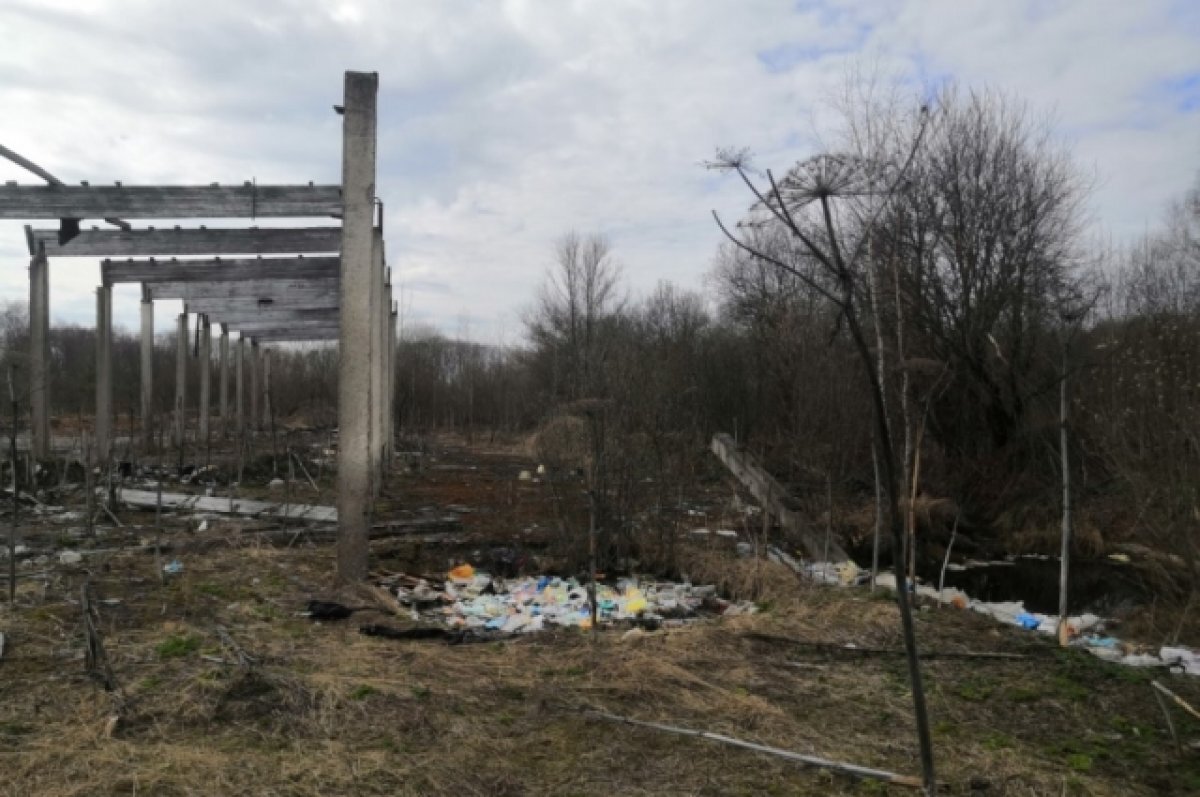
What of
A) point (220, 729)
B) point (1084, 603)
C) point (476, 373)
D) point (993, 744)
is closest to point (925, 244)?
point (1084, 603)

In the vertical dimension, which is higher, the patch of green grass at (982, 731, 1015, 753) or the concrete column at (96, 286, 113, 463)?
the concrete column at (96, 286, 113, 463)

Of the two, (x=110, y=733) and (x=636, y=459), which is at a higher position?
(x=636, y=459)

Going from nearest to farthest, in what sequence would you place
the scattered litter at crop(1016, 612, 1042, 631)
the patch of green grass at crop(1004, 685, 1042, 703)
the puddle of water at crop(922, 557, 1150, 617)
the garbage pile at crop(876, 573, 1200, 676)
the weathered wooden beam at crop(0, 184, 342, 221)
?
the patch of green grass at crop(1004, 685, 1042, 703) → the garbage pile at crop(876, 573, 1200, 676) → the scattered litter at crop(1016, 612, 1042, 631) → the weathered wooden beam at crop(0, 184, 342, 221) → the puddle of water at crop(922, 557, 1150, 617)

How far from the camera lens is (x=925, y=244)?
16.5 meters

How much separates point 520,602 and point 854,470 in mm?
5502

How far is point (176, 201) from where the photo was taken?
10234mm

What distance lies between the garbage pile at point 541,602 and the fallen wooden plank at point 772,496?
1770 mm

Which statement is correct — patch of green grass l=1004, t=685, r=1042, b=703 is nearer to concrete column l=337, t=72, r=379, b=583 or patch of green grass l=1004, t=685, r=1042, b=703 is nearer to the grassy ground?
the grassy ground

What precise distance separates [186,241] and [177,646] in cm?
886

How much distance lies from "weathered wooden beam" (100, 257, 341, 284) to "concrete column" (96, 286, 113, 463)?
43 centimetres

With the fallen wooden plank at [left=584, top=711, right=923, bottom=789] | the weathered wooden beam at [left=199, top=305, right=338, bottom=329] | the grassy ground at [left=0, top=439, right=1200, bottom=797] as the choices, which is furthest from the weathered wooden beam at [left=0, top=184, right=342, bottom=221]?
the weathered wooden beam at [left=199, top=305, right=338, bottom=329]

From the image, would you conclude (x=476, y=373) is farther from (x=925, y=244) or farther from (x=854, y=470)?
(x=854, y=470)

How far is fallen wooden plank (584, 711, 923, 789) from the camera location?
3824mm

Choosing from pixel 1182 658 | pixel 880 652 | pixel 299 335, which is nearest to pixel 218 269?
pixel 299 335
